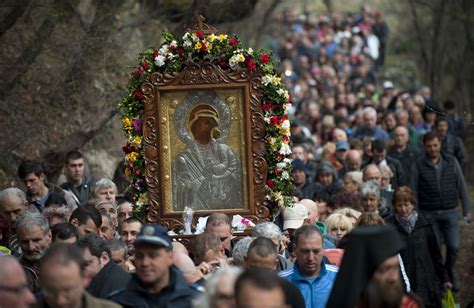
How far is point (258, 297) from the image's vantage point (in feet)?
27.2

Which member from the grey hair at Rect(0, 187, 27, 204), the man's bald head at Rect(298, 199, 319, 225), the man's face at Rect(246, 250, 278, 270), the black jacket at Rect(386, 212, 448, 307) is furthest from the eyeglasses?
the black jacket at Rect(386, 212, 448, 307)

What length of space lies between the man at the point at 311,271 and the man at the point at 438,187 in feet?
27.3

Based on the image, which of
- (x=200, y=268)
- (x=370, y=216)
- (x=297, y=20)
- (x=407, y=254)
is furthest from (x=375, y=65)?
(x=200, y=268)

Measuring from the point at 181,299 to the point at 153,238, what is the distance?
1.59ft

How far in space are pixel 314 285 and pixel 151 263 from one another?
2.53 metres

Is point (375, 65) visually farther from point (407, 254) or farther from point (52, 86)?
point (407, 254)

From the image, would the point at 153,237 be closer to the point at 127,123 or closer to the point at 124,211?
the point at 127,123

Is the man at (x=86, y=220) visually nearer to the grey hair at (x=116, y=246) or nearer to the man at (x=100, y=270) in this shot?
the grey hair at (x=116, y=246)

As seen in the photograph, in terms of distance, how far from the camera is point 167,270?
999 cm

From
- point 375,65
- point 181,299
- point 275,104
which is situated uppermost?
point 375,65

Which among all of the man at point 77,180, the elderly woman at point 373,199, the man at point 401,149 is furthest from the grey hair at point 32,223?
the man at point 401,149

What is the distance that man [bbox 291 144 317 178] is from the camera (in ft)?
70.0

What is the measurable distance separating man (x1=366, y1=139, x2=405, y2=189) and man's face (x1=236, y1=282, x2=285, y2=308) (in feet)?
41.6

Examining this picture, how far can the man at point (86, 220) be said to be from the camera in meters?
14.0
